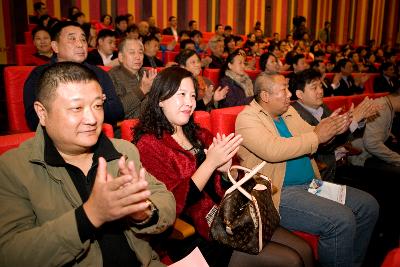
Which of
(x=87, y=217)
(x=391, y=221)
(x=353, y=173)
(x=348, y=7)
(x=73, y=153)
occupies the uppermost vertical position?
(x=348, y=7)

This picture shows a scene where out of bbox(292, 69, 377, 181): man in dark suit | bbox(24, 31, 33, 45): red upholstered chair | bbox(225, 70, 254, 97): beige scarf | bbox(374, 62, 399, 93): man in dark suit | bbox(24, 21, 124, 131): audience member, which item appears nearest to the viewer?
bbox(24, 21, 124, 131): audience member

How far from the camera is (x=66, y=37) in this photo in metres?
2.36

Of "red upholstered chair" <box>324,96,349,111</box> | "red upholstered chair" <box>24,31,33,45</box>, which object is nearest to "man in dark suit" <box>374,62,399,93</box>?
"red upholstered chair" <box>324,96,349,111</box>

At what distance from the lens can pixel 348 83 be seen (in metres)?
5.58

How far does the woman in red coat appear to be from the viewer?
1.50 metres

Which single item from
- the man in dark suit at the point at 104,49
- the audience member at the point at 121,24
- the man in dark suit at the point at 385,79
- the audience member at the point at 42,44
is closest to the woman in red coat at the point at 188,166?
the audience member at the point at 42,44

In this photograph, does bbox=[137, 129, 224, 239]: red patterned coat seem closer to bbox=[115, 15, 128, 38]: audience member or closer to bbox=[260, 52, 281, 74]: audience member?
bbox=[260, 52, 281, 74]: audience member

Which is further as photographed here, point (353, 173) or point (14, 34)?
point (14, 34)

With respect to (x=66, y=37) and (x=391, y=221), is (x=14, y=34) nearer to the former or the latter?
(x=66, y=37)

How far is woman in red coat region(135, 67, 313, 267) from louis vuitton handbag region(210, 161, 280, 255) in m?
0.11

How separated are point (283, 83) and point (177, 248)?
1217 mm

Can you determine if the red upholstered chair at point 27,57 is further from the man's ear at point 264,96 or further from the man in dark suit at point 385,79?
the man in dark suit at point 385,79

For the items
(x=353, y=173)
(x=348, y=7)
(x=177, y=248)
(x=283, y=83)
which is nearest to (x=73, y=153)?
(x=177, y=248)

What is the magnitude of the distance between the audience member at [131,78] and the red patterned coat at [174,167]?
103 cm
